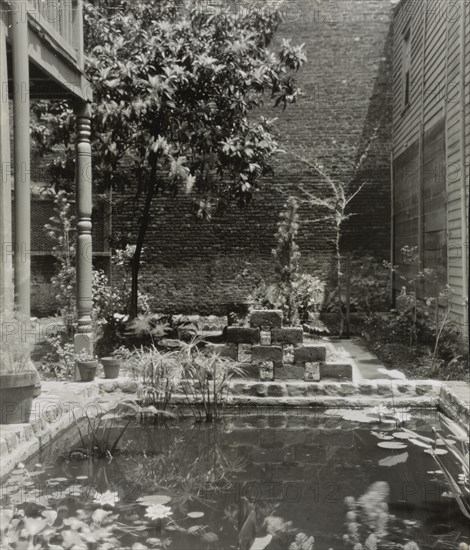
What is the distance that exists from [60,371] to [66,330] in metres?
1.56

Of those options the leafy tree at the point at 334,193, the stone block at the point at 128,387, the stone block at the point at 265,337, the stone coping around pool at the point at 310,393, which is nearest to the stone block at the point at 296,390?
the stone coping around pool at the point at 310,393

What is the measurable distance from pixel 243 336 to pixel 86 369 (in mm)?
1698

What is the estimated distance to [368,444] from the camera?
5902 mm

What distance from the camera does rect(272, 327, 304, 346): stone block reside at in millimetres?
7711

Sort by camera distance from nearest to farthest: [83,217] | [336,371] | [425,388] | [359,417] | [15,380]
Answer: [15,380]
[359,417]
[425,388]
[336,371]
[83,217]

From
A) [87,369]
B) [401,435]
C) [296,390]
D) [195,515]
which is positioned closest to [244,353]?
[296,390]

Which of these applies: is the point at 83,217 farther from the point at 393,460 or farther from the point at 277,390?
the point at 393,460

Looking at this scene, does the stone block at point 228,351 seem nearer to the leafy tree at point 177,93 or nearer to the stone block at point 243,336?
the stone block at point 243,336

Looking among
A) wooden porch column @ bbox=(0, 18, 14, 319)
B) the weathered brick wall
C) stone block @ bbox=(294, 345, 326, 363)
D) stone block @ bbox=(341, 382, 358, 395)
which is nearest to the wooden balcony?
wooden porch column @ bbox=(0, 18, 14, 319)

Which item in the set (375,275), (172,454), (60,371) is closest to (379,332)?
(375,275)

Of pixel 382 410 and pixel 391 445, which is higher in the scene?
pixel 382 410

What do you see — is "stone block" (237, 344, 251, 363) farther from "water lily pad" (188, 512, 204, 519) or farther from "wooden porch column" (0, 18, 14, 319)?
"water lily pad" (188, 512, 204, 519)

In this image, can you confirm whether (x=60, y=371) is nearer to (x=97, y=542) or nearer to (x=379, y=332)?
(x=97, y=542)

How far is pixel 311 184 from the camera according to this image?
48.0 ft
